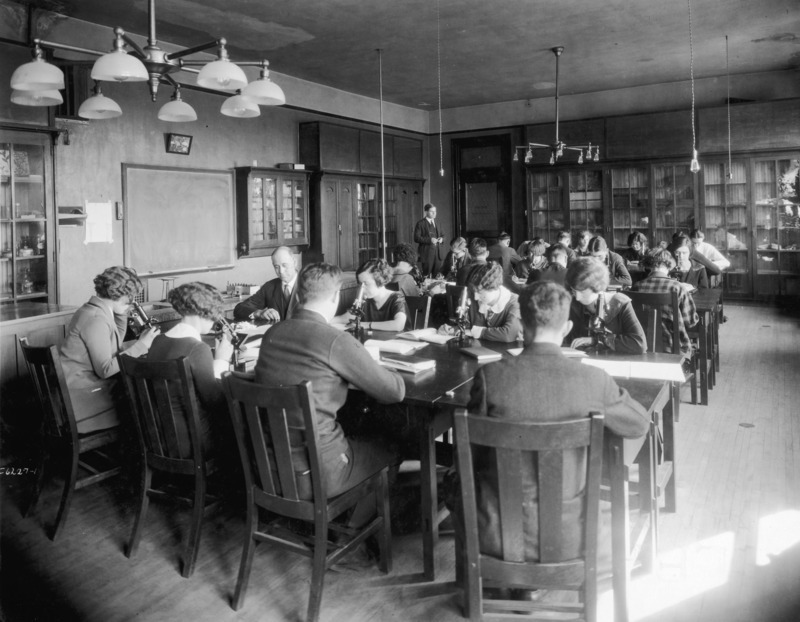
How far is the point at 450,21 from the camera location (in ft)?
20.5

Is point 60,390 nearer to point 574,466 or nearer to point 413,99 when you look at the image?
point 574,466

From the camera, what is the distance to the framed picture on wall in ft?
→ 22.1

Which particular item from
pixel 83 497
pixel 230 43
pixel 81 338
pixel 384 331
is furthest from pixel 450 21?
pixel 83 497

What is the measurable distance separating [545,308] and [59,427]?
7.75ft

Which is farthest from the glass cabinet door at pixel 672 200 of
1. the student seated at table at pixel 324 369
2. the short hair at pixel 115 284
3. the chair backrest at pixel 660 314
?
the student seated at table at pixel 324 369

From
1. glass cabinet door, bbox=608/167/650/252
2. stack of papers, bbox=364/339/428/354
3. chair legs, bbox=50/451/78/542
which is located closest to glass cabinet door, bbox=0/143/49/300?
chair legs, bbox=50/451/78/542

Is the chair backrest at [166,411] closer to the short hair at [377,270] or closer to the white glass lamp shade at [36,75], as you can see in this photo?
the white glass lamp shade at [36,75]

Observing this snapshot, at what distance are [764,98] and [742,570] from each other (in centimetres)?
852

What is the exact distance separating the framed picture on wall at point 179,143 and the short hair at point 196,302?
430 cm

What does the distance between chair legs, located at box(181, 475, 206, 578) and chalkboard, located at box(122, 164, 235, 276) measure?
4.21m

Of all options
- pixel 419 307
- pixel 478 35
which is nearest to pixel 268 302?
pixel 419 307

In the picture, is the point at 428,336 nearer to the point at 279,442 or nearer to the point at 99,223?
the point at 279,442

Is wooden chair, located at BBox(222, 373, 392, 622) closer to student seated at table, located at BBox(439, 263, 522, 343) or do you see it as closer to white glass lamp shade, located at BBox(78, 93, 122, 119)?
student seated at table, located at BBox(439, 263, 522, 343)

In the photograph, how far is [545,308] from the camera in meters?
2.05
